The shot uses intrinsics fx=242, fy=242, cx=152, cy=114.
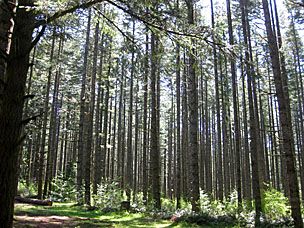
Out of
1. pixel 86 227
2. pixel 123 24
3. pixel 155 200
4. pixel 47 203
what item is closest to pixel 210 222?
pixel 155 200

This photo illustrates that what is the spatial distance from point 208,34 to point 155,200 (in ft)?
31.8

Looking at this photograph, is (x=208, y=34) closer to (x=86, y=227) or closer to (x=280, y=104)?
(x=280, y=104)

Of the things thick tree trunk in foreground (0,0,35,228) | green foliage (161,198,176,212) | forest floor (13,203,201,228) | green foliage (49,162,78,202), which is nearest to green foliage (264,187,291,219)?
forest floor (13,203,201,228)

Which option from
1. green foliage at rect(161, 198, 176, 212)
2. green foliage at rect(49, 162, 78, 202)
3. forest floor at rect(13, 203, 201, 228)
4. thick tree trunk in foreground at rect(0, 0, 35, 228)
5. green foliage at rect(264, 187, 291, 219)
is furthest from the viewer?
green foliage at rect(49, 162, 78, 202)

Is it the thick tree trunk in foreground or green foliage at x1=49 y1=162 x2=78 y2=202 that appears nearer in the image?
the thick tree trunk in foreground

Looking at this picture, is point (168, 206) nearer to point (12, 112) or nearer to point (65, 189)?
point (65, 189)

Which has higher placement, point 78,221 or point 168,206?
point 78,221

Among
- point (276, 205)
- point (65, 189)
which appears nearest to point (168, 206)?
point (276, 205)

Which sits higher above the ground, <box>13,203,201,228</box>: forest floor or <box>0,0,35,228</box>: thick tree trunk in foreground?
<box>0,0,35,228</box>: thick tree trunk in foreground

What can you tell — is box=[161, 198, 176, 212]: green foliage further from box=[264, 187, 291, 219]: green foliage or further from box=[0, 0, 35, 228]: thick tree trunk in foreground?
box=[0, 0, 35, 228]: thick tree trunk in foreground

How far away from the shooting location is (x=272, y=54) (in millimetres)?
9789

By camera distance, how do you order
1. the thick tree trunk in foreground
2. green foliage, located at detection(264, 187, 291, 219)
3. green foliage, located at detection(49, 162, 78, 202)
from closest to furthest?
1. the thick tree trunk in foreground
2. green foliage, located at detection(264, 187, 291, 219)
3. green foliage, located at detection(49, 162, 78, 202)

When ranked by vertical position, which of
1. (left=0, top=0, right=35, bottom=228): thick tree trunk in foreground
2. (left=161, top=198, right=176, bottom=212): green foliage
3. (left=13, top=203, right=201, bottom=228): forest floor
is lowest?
(left=161, top=198, right=176, bottom=212): green foliage

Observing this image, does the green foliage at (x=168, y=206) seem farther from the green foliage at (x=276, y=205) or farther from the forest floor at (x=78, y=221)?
the green foliage at (x=276, y=205)
